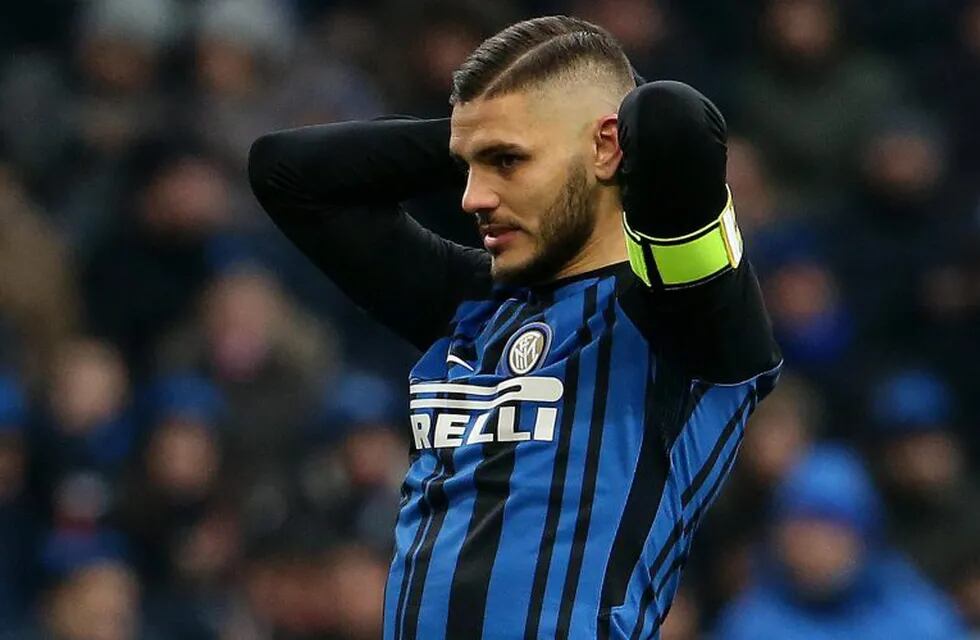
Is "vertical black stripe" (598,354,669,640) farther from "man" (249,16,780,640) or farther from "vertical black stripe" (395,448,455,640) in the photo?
"vertical black stripe" (395,448,455,640)

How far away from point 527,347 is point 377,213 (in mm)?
495

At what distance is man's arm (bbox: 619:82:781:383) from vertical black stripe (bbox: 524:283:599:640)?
145 millimetres

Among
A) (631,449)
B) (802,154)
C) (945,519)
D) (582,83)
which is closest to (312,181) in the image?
(582,83)

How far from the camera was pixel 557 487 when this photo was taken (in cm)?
278

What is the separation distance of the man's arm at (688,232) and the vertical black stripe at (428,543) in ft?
1.35

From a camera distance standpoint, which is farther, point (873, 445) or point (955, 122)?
point (955, 122)

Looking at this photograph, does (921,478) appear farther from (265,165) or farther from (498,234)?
(498,234)

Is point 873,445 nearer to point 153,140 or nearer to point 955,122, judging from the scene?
point 955,122

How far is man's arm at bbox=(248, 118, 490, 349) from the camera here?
3.20m

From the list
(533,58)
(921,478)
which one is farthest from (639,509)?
(921,478)

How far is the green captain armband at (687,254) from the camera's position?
2.62m

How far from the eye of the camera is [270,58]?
7.41 m

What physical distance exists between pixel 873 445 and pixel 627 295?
163 inches

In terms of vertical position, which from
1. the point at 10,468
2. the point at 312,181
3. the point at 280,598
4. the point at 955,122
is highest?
the point at 955,122
